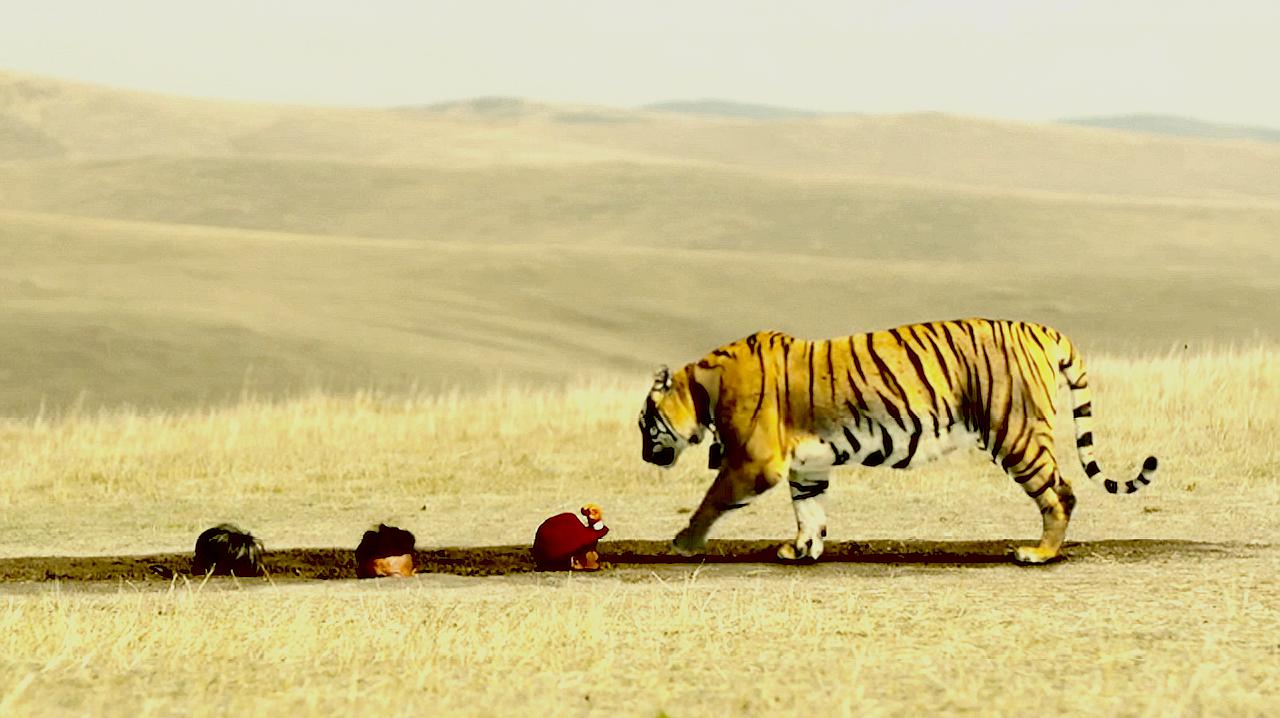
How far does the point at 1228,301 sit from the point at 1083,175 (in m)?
72.5

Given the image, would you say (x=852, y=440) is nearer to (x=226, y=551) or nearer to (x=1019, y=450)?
(x=1019, y=450)

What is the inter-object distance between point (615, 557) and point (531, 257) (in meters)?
37.2

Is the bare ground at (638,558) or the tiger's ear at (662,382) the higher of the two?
the tiger's ear at (662,382)

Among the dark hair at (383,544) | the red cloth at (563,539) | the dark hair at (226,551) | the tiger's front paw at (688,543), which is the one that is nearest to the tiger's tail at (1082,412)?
the tiger's front paw at (688,543)

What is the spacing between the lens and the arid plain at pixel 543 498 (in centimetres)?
745

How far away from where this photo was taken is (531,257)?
48.9 m

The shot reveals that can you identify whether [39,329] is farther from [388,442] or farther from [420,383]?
[388,442]

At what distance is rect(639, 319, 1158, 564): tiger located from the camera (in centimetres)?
1105

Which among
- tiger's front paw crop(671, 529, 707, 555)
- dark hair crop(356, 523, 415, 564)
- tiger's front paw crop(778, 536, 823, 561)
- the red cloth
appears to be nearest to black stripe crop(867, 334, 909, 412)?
tiger's front paw crop(778, 536, 823, 561)

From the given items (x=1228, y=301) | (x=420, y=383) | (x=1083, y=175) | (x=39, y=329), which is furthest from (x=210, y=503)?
(x=1083, y=175)

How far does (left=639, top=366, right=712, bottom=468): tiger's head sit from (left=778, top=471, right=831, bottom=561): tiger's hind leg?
1.81ft

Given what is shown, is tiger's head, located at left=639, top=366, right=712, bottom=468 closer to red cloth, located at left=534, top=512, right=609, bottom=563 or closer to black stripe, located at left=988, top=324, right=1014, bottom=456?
red cloth, located at left=534, top=512, right=609, bottom=563

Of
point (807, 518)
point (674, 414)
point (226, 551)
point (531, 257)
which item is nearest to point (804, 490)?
point (807, 518)

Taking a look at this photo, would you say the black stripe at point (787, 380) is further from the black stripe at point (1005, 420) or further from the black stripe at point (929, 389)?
the black stripe at point (1005, 420)
